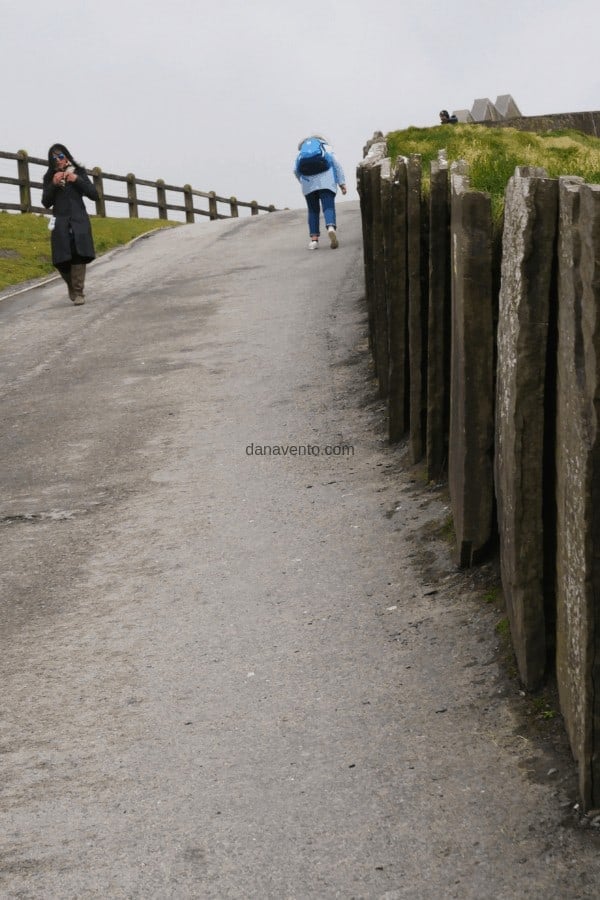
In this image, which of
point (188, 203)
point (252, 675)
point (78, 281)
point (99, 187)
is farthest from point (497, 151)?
point (188, 203)

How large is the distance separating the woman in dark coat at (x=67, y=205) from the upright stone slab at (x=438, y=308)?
8378 mm

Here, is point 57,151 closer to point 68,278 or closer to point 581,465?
point 68,278

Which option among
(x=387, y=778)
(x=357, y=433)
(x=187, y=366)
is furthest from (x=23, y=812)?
(x=187, y=366)

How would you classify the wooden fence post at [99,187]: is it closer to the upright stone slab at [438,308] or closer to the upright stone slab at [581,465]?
the upright stone slab at [438,308]

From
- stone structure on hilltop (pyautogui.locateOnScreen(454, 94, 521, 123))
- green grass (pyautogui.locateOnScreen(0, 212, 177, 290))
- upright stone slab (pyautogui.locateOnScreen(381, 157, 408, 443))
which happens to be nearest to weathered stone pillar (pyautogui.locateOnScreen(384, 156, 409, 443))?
upright stone slab (pyautogui.locateOnScreen(381, 157, 408, 443))

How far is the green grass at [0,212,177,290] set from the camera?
17484 millimetres

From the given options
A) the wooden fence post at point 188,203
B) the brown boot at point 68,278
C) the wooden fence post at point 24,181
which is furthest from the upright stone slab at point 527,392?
the wooden fence post at point 188,203

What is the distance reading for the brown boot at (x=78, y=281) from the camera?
1371 centimetres

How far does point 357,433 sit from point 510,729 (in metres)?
4.04

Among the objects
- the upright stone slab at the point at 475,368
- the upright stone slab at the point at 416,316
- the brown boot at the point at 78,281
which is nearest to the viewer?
the upright stone slab at the point at 475,368

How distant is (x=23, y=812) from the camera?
3.62m

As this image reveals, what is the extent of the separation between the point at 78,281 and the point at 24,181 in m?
11.4

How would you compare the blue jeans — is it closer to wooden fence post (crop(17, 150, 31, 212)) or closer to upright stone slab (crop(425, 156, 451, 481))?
upright stone slab (crop(425, 156, 451, 481))

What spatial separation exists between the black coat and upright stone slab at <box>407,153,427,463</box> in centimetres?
777
